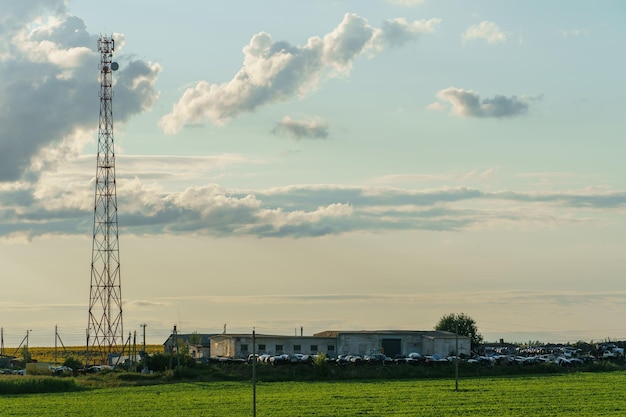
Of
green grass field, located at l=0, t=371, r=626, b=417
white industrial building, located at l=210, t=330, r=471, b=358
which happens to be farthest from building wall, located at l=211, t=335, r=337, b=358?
green grass field, located at l=0, t=371, r=626, b=417

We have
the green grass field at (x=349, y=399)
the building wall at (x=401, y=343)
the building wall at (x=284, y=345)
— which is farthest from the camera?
the building wall at (x=401, y=343)

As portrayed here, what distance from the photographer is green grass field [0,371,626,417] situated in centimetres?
6631

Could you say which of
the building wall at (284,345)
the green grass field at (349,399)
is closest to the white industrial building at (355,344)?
the building wall at (284,345)

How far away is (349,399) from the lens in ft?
248

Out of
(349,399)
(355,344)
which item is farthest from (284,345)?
(349,399)

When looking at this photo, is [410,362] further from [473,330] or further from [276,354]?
[473,330]

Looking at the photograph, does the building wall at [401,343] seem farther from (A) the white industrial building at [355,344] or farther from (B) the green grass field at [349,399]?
(B) the green grass field at [349,399]

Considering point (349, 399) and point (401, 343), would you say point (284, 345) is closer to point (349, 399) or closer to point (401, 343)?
point (401, 343)

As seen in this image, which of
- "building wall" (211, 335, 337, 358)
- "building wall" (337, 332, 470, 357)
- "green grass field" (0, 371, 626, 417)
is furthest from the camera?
"building wall" (337, 332, 470, 357)

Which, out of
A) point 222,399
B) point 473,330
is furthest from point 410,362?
point 473,330

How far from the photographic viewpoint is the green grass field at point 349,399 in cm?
6631

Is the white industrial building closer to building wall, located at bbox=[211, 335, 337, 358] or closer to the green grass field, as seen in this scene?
building wall, located at bbox=[211, 335, 337, 358]

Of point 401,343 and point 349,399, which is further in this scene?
point 401,343

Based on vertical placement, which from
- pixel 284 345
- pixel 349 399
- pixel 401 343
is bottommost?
pixel 349 399
